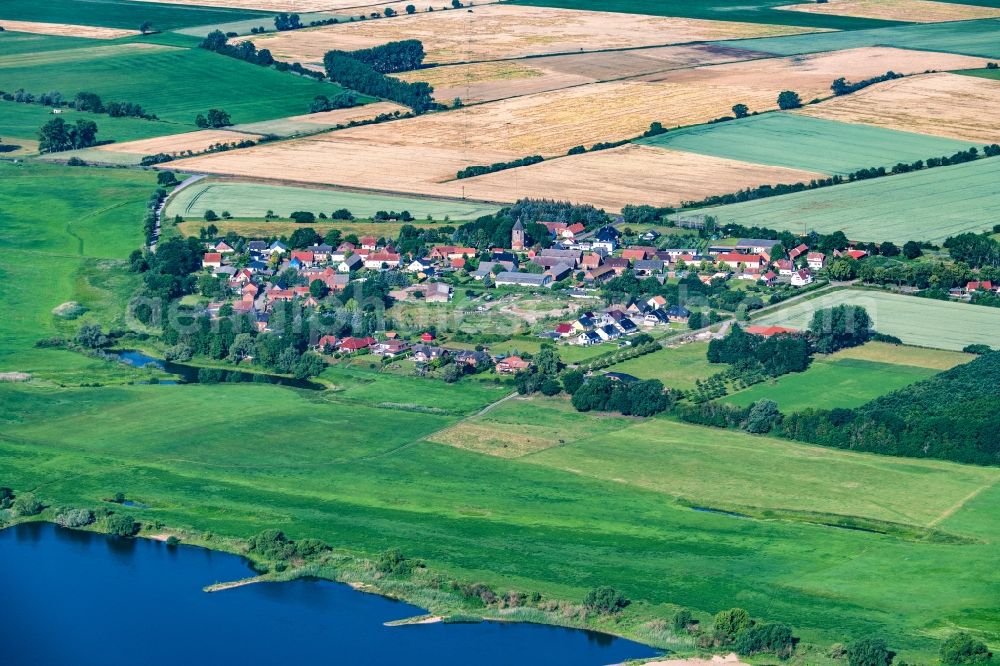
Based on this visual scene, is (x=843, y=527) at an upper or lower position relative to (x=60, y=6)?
lower

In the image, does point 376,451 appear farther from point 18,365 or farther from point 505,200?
point 505,200

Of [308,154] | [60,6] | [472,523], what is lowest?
[472,523]

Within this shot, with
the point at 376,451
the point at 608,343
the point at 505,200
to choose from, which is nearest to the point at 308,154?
the point at 505,200

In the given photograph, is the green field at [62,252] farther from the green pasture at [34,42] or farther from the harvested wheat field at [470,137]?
the green pasture at [34,42]

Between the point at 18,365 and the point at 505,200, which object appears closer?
the point at 18,365

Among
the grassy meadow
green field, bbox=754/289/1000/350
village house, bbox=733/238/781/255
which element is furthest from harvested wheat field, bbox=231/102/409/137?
green field, bbox=754/289/1000/350

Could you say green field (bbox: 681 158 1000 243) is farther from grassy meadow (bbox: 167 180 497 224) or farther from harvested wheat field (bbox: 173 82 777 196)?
harvested wheat field (bbox: 173 82 777 196)

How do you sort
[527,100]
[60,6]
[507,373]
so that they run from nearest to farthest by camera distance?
[507,373] → [527,100] → [60,6]
